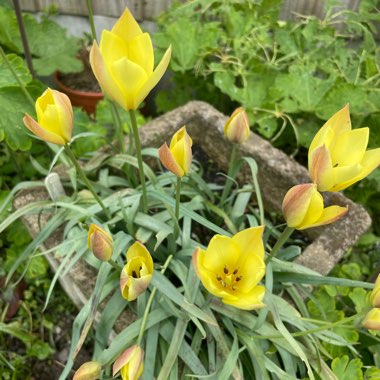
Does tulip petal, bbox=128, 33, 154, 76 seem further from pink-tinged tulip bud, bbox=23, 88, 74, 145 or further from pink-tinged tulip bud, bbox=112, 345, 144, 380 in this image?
pink-tinged tulip bud, bbox=112, 345, 144, 380

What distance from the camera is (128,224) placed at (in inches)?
35.6

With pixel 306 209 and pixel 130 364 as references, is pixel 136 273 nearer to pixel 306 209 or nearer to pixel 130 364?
pixel 130 364

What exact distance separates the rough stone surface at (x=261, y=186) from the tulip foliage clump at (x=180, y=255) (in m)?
0.05

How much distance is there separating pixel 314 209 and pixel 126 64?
29 cm

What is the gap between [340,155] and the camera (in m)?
0.65

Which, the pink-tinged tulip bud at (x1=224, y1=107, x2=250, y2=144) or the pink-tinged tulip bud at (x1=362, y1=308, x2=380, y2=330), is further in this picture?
the pink-tinged tulip bud at (x1=224, y1=107, x2=250, y2=144)

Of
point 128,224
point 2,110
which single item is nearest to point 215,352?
point 128,224

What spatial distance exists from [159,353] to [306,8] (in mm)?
1339

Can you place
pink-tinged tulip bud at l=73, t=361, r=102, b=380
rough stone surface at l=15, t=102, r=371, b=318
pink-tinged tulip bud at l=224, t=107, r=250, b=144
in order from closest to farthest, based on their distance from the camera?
pink-tinged tulip bud at l=73, t=361, r=102, b=380, pink-tinged tulip bud at l=224, t=107, r=250, b=144, rough stone surface at l=15, t=102, r=371, b=318

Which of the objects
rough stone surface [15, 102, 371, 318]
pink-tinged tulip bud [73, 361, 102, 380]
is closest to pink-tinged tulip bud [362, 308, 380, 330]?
rough stone surface [15, 102, 371, 318]

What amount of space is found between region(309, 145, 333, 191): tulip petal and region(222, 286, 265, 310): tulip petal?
0.53 feet

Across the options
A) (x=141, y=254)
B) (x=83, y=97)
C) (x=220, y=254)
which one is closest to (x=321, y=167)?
(x=220, y=254)

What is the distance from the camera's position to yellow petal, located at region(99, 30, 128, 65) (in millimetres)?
590

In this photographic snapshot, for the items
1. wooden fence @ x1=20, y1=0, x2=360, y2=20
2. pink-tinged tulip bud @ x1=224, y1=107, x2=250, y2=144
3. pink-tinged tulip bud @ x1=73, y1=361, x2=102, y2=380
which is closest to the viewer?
pink-tinged tulip bud @ x1=73, y1=361, x2=102, y2=380
